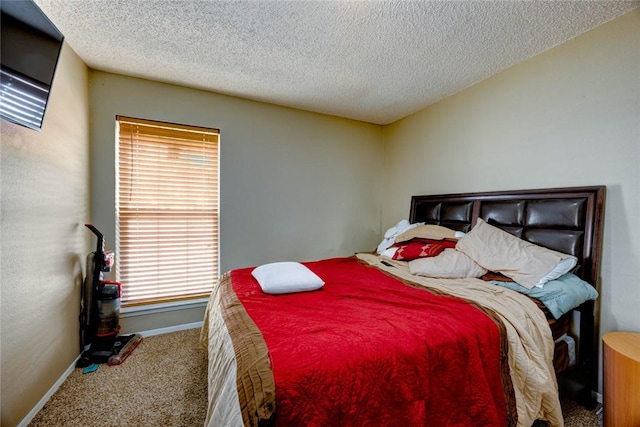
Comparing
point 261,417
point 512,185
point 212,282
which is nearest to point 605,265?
point 512,185

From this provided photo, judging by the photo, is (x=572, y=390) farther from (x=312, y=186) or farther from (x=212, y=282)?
(x=212, y=282)

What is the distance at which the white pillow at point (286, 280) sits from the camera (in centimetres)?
168

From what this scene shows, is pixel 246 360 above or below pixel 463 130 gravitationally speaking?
below

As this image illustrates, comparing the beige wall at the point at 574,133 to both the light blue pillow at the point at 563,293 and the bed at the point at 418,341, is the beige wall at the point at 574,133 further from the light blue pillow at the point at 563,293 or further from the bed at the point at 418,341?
the light blue pillow at the point at 563,293

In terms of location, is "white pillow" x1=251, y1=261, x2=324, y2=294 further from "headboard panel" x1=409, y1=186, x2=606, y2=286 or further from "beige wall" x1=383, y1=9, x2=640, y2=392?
"beige wall" x1=383, y1=9, x2=640, y2=392

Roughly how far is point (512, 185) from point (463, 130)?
793 millimetres

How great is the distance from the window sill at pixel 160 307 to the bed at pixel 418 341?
2.96ft

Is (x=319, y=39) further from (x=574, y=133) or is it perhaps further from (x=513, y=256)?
(x=513, y=256)

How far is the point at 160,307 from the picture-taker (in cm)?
263

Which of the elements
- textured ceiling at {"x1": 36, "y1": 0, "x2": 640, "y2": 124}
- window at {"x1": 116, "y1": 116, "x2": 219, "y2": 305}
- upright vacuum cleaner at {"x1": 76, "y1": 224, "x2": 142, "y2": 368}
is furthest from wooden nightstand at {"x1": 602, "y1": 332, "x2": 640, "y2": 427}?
upright vacuum cleaner at {"x1": 76, "y1": 224, "x2": 142, "y2": 368}

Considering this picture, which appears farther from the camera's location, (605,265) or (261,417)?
(605,265)

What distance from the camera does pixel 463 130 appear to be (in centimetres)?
272

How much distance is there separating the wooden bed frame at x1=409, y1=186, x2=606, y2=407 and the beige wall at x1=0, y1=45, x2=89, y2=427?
3.40m

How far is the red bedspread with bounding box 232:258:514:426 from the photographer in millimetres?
906
